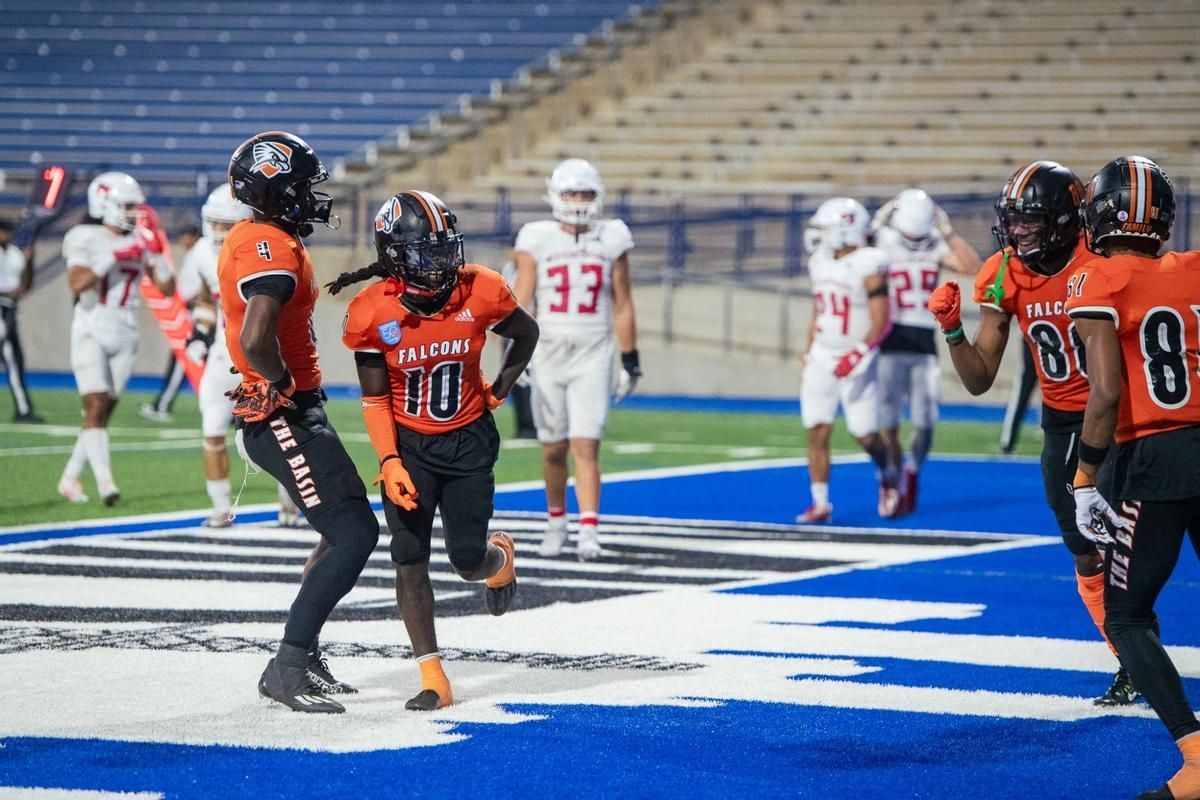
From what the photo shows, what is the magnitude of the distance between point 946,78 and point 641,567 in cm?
1974

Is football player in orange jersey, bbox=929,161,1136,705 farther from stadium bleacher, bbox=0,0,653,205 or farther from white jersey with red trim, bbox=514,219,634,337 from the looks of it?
stadium bleacher, bbox=0,0,653,205

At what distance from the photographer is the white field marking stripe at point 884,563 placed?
916 centimetres

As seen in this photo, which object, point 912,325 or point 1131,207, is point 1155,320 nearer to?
point 1131,207

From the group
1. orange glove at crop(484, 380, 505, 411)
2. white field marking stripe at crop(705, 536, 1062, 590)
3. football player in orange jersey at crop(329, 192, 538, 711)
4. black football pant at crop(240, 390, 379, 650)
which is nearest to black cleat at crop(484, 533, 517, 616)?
football player in orange jersey at crop(329, 192, 538, 711)

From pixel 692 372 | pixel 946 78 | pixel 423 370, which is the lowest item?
pixel 692 372

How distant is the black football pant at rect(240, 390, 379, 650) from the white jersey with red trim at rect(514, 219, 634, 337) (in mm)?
4123

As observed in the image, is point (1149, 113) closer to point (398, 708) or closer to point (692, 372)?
point (692, 372)

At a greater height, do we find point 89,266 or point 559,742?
point 89,266

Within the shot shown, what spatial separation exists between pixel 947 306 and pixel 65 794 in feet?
10.2

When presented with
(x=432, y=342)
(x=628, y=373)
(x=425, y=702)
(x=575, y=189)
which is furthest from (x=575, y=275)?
(x=425, y=702)

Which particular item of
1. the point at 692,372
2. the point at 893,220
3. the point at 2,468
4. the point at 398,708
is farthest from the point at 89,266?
the point at 692,372

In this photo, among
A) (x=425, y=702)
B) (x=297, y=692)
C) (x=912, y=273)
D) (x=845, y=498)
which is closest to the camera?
(x=297, y=692)

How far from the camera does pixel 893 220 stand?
12734 mm

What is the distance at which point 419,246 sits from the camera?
235 inches
